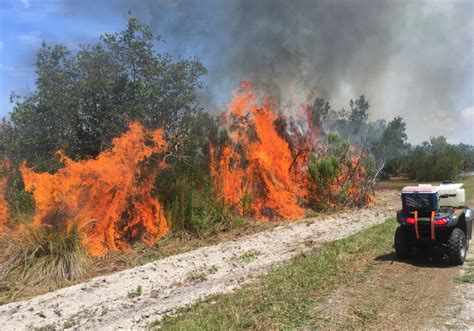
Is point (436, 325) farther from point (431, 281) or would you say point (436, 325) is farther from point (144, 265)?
point (144, 265)

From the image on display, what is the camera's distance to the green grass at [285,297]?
4.56 m

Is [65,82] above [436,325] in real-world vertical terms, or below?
above

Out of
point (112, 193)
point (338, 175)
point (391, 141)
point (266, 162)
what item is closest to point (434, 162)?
point (391, 141)

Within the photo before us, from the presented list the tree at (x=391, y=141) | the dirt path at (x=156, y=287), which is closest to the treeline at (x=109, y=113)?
the dirt path at (x=156, y=287)

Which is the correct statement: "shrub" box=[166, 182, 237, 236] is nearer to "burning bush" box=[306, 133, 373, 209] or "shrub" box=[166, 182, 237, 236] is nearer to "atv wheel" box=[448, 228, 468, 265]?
"burning bush" box=[306, 133, 373, 209]

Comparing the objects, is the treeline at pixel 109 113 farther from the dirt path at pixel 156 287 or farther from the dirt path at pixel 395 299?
the dirt path at pixel 395 299

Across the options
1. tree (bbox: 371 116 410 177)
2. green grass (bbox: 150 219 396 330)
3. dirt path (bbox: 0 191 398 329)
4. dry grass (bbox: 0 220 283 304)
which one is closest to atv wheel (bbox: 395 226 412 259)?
green grass (bbox: 150 219 396 330)

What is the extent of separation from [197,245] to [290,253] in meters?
2.52

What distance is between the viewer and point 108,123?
36.0 feet

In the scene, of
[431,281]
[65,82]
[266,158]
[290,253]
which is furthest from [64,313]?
[266,158]

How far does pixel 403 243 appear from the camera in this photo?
705cm

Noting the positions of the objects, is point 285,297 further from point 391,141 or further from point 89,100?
point 391,141

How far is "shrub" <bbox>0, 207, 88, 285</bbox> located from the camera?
755 centimetres

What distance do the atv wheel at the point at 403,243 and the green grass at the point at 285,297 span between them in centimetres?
53
